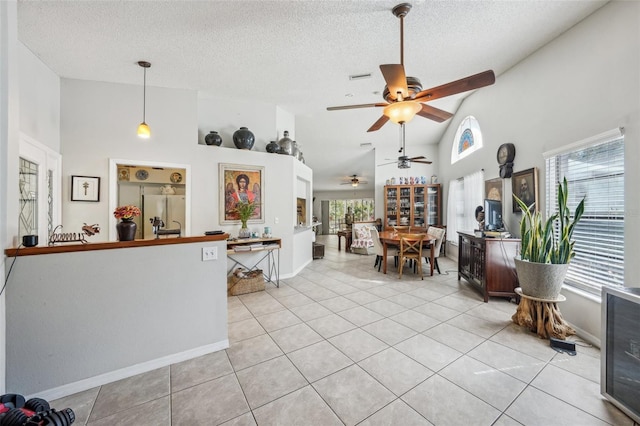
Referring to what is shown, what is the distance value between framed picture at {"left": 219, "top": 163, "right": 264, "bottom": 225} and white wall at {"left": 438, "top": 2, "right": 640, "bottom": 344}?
3.99 m

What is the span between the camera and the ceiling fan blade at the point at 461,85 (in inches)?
71.1

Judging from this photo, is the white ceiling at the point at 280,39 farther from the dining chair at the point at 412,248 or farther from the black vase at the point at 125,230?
the dining chair at the point at 412,248

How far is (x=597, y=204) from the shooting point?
2363 millimetres

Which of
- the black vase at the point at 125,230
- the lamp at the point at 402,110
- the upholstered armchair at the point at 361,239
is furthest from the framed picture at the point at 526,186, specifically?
the black vase at the point at 125,230

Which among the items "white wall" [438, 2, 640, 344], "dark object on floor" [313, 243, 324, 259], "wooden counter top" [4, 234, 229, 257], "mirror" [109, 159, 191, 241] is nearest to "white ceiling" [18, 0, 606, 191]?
"white wall" [438, 2, 640, 344]

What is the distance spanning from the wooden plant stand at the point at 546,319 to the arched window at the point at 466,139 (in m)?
3.13

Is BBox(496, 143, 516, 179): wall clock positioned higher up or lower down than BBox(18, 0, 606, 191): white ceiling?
lower down

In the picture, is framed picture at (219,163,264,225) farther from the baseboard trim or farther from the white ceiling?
the baseboard trim

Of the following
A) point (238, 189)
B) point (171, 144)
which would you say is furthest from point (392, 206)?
point (171, 144)

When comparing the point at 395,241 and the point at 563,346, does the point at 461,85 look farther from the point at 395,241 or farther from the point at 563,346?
the point at 395,241

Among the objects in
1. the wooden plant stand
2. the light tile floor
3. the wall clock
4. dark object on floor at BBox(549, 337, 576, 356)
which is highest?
the wall clock

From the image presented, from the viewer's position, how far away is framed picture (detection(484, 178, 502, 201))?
385 cm

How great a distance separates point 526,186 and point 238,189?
429 cm

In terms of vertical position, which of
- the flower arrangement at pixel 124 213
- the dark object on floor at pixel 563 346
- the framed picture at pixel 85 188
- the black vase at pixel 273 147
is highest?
the black vase at pixel 273 147
